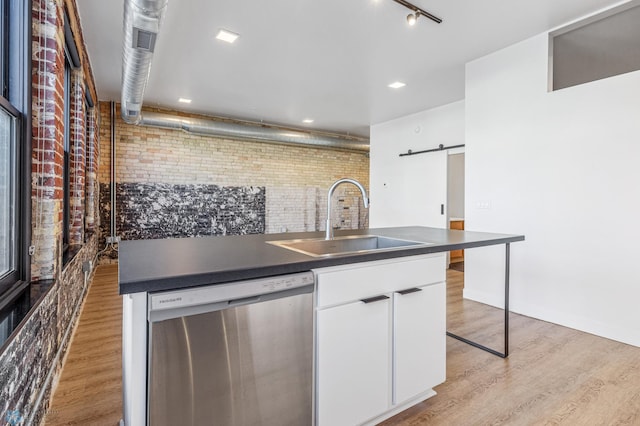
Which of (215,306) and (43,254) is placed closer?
(215,306)

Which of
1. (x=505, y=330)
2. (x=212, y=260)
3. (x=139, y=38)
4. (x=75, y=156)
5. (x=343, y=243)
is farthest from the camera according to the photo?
(x=75, y=156)

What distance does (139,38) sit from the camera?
Answer: 266cm

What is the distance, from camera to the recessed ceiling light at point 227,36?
3.31 meters

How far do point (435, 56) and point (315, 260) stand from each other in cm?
336

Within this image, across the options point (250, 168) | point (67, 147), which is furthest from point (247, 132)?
point (67, 147)

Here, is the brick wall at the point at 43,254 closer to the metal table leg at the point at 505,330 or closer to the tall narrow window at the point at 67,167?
the tall narrow window at the point at 67,167

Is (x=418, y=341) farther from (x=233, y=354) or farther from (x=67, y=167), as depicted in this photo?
(x=67, y=167)

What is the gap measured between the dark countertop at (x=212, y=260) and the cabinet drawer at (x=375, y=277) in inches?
1.6

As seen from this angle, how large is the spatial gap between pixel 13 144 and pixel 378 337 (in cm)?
202

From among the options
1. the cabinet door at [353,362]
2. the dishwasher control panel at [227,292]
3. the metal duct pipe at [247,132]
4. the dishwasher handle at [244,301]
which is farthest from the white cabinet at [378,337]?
the metal duct pipe at [247,132]

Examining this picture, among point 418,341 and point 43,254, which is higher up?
point 43,254

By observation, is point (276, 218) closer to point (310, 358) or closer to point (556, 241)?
point (556, 241)

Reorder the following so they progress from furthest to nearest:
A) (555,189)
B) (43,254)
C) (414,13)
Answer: (555,189)
(414,13)
(43,254)

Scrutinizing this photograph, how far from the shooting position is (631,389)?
2039 mm
